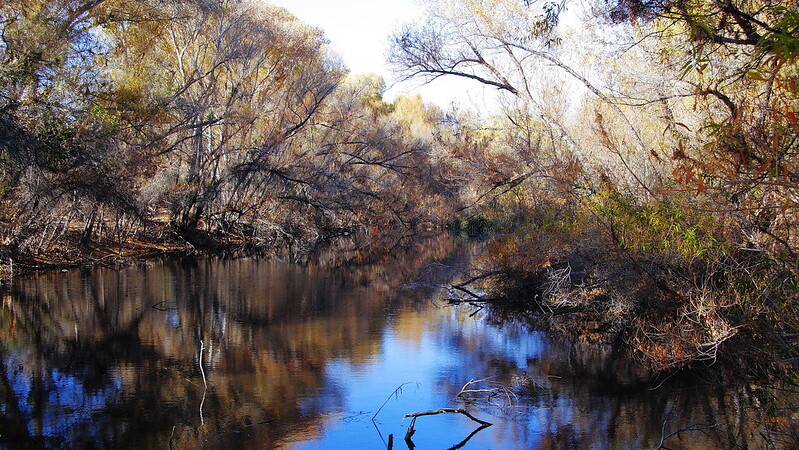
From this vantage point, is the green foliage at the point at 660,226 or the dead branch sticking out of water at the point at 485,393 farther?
the dead branch sticking out of water at the point at 485,393

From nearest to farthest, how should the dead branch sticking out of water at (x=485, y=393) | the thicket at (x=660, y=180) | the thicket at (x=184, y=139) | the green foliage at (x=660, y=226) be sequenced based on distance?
the thicket at (x=660, y=180), the green foliage at (x=660, y=226), the dead branch sticking out of water at (x=485, y=393), the thicket at (x=184, y=139)

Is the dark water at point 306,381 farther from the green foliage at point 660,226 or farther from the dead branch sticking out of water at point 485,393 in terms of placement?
the green foliage at point 660,226

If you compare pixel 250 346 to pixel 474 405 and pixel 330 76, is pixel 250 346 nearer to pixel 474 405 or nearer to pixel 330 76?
pixel 474 405

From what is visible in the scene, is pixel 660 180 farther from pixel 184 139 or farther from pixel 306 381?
pixel 184 139

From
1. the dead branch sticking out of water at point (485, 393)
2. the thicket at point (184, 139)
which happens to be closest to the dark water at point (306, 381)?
the dead branch sticking out of water at point (485, 393)

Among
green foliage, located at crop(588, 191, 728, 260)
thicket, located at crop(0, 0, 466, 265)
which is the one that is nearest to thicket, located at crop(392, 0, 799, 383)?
green foliage, located at crop(588, 191, 728, 260)

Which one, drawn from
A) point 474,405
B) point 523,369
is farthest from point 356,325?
point 474,405

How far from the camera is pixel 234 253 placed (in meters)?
25.4

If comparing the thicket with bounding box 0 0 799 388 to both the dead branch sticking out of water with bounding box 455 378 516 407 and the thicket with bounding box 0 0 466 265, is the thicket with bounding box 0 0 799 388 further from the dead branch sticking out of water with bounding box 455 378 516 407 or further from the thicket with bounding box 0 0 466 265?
the dead branch sticking out of water with bounding box 455 378 516 407

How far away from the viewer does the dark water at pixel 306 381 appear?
7.68 meters

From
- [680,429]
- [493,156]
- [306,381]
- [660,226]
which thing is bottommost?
[680,429]

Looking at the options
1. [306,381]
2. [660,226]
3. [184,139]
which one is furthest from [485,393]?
[184,139]

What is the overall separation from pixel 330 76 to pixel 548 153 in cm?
1405

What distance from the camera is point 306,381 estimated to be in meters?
9.65
